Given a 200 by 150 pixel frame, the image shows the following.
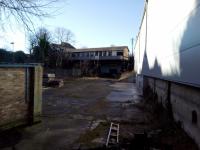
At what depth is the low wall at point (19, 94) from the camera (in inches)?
311

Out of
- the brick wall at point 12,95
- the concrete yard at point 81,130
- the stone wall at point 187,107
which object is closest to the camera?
the stone wall at point 187,107

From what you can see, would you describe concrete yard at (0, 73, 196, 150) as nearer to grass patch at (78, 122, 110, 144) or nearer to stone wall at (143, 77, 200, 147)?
grass patch at (78, 122, 110, 144)

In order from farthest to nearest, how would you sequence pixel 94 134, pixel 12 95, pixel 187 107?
pixel 12 95 < pixel 94 134 < pixel 187 107

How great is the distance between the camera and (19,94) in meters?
8.55

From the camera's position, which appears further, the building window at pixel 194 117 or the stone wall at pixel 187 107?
the building window at pixel 194 117

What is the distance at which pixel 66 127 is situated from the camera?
29.1 feet

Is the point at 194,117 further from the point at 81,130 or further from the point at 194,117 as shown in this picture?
the point at 81,130

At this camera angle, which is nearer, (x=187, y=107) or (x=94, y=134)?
(x=187, y=107)

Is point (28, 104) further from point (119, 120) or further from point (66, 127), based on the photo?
point (119, 120)

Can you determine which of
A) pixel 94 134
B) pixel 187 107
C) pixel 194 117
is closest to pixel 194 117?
pixel 194 117

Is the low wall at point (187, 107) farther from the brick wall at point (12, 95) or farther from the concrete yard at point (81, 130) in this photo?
the brick wall at point (12, 95)

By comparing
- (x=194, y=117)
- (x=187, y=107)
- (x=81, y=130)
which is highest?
(x=187, y=107)

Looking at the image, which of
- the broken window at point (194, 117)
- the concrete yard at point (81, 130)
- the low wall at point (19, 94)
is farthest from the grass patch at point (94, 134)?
the broken window at point (194, 117)

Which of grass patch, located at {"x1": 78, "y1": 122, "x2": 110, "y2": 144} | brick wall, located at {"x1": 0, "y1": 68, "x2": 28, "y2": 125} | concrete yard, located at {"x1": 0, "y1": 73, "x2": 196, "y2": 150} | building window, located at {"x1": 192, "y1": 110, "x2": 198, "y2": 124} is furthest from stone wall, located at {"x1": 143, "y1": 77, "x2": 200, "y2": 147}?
brick wall, located at {"x1": 0, "y1": 68, "x2": 28, "y2": 125}
